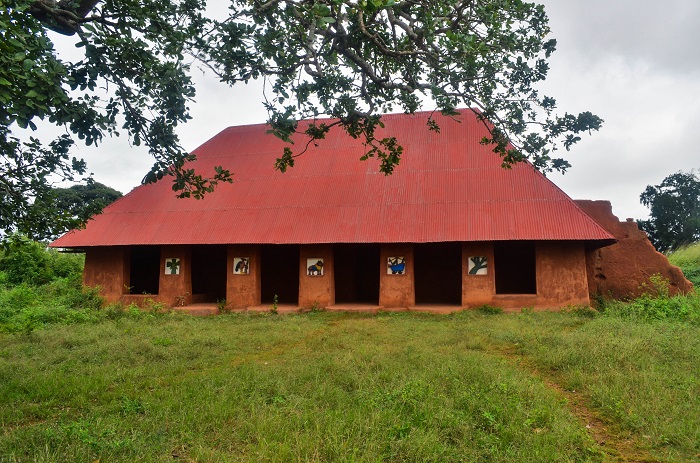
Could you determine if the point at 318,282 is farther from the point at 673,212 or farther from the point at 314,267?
the point at 673,212

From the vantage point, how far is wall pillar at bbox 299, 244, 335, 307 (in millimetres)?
13945

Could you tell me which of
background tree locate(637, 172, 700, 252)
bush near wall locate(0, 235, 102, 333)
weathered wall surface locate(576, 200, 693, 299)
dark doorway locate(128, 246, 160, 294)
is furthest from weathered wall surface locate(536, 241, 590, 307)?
background tree locate(637, 172, 700, 252)

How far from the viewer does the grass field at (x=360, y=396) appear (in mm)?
4074

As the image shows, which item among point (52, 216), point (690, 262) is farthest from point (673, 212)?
point (52, 216)

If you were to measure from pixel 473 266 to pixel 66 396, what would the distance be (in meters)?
9.97

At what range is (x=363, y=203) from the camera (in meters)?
14.6

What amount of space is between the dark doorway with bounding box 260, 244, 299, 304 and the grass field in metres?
7.96

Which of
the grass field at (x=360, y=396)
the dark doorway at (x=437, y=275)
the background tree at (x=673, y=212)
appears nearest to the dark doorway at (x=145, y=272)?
the grass field at (x=360, y=396)

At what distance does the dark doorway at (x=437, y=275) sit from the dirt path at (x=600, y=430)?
996cm

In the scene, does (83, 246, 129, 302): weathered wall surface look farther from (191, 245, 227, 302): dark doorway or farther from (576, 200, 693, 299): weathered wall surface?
(576, 200, 693, 299): weathered wall surface

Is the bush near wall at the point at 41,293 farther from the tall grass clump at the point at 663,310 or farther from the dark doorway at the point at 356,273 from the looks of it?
the tall grass clump at the point at 663,310

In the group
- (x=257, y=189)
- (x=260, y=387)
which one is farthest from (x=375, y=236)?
(x=260, y=387)

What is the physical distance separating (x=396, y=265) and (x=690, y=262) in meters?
16.0

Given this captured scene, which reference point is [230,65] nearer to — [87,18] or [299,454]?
[87,18]
